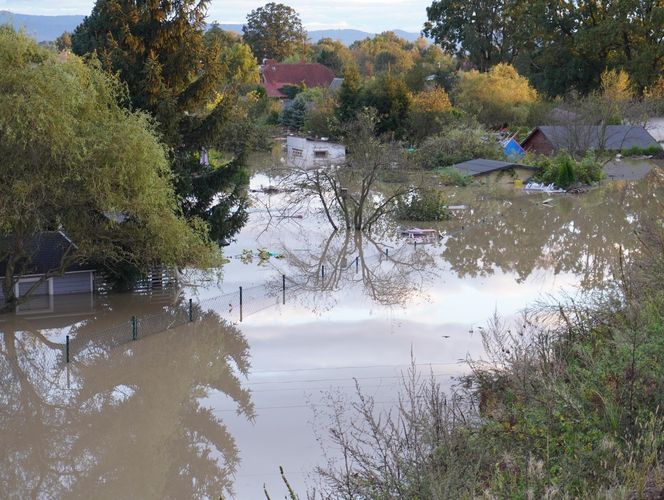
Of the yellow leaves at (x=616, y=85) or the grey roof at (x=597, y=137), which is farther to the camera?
the yellow leaves at (x=616, y=85)

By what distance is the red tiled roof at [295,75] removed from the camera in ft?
273

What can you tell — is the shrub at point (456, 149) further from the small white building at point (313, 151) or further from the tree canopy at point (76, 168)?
the tree canopy at point (76, 168)

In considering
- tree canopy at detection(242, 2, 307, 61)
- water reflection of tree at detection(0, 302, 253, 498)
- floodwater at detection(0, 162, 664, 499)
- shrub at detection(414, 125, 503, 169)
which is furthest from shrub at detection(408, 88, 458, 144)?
tree canopy at detection(242, 2, 307, 61)

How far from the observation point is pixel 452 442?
27.3 feet

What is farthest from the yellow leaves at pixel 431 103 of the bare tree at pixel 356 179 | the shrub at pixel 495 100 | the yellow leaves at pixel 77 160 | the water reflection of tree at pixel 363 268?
the yellow leaves at pixel 77 160

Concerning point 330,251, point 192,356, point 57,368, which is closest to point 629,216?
point 330,251

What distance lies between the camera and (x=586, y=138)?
4519cm

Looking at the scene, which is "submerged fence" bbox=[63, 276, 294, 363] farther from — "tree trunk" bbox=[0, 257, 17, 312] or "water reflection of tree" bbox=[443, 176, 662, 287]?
"water reflection of tree" bbox=[443, 176, 662, 287]

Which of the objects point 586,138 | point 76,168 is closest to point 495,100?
point 586,138

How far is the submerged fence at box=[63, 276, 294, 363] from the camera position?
17.5 metres

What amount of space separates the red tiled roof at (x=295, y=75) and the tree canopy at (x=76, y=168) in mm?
64550

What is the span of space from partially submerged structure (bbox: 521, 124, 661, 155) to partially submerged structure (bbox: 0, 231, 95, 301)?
97.0 ft

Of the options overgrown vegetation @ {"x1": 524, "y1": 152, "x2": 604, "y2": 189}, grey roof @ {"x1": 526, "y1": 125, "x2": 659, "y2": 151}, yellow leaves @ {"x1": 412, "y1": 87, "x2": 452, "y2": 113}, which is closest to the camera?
overgrown vegetation @ {"x1": 524, "y1": 152, "x2": 604, "y2": 189}

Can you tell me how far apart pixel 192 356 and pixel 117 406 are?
2.70 metres
